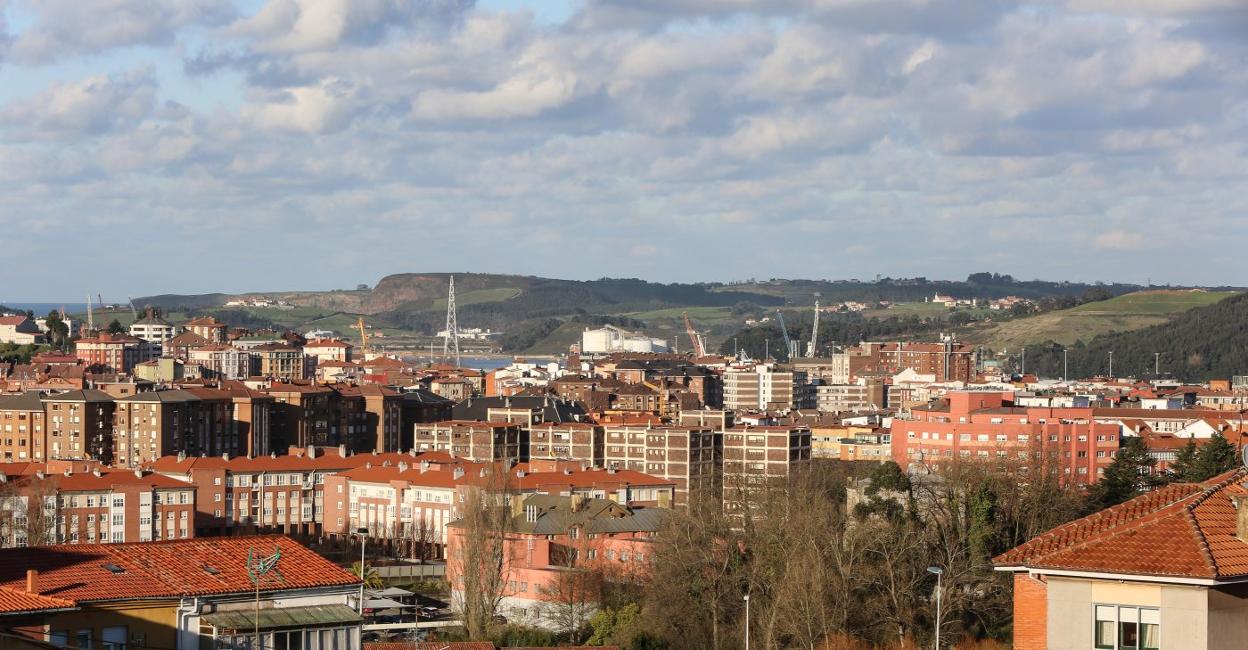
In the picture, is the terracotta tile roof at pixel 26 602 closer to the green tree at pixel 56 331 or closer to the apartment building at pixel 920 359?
the apartment building at pixel 920 359

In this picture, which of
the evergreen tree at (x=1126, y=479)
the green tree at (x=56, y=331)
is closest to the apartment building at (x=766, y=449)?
the evergreen tree at (x=1126, y=479)

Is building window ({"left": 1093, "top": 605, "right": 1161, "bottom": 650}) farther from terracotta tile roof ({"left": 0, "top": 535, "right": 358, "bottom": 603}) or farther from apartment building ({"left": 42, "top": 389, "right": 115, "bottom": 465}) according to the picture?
apartment building ({"left": 42, "top": 389, "right": 115, "bottom": 465})

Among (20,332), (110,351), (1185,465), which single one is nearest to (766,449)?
(1185,465)

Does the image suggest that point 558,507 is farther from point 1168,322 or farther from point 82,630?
point 1168,322

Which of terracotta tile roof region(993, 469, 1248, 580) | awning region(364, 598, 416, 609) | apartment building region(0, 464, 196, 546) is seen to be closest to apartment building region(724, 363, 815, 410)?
apartment building region(0, 464, 196, 546)

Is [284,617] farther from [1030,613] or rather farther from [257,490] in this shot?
[257,490]

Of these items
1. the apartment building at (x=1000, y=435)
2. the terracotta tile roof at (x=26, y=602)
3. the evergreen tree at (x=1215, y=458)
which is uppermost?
the terracotta tile roof at (x=26, y=602)
